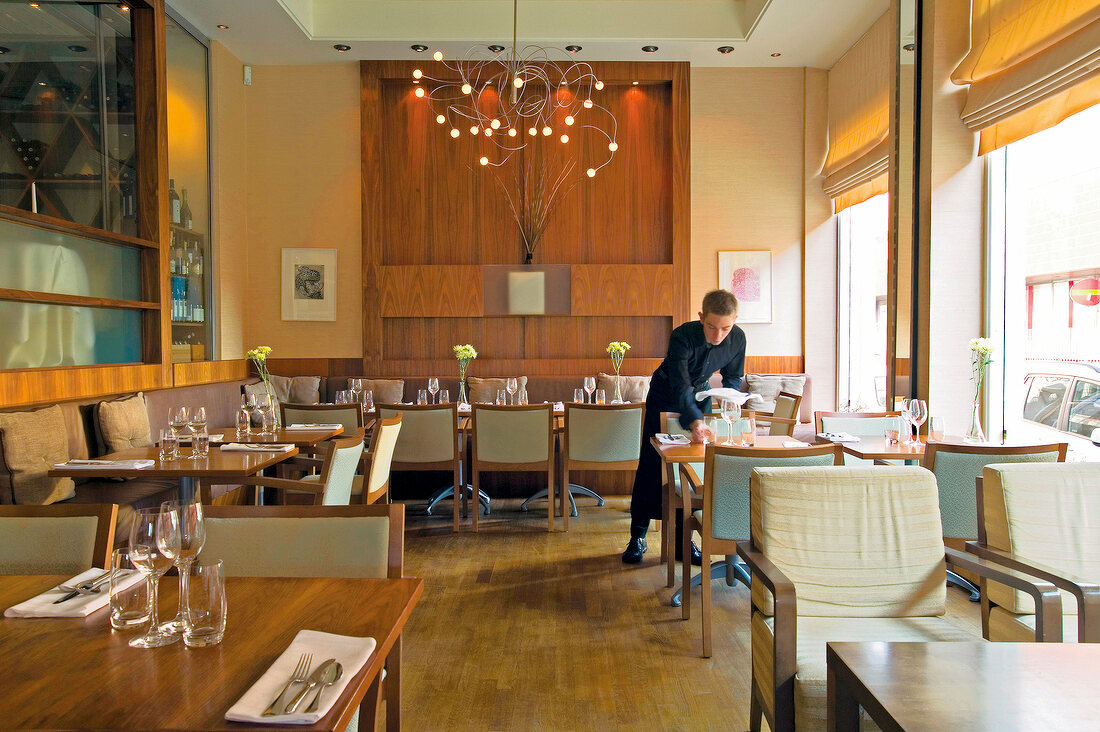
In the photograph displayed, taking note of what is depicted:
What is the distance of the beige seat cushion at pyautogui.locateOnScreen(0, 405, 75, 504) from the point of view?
3.87 metres

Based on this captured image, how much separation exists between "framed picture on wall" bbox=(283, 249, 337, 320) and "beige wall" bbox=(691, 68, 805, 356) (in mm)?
3764

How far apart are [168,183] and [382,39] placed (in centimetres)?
238

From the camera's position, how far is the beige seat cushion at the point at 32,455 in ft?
12.7

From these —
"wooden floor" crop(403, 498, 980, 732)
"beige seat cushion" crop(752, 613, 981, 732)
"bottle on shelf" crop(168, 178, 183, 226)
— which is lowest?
"wooden floor" crop(403, 498, 980, 732)

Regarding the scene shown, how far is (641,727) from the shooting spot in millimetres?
2521

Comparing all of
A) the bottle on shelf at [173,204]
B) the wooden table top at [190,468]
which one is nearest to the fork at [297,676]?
the wooden table top at [190,468]

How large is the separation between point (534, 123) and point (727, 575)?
537 cm

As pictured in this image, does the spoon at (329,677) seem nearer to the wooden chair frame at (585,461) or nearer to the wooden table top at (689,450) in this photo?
the wooden table top at (689,450)

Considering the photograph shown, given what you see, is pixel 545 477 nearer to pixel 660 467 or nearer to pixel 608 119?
pixel 660 467

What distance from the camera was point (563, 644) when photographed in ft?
10.7

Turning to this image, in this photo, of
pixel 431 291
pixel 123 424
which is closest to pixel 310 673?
pixel 123 424

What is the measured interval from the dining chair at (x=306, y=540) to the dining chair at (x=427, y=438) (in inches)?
131

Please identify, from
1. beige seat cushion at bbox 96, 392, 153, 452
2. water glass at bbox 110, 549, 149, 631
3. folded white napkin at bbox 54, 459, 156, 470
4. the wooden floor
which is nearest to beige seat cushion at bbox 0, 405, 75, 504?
beige seat cushion at bbox 96, 392, 153, 452

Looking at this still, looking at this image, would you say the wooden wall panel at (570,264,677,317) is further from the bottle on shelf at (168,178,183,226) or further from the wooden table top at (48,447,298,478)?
the wooden table top at (48,447,298,478)
